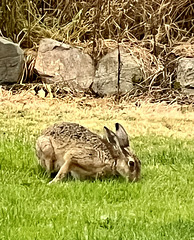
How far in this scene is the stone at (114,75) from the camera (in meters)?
11.6

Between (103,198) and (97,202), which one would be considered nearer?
(97,202)

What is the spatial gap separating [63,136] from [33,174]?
45 centimetres

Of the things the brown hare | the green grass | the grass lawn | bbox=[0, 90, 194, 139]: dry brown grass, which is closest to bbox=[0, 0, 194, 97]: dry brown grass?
bbox=[0, 90, 194, 139]: dry brown grass

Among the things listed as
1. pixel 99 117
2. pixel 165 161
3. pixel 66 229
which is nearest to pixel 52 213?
pixel 66 229

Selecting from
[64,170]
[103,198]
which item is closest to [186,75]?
[64,170]

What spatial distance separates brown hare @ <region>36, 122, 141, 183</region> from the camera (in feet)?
18.5

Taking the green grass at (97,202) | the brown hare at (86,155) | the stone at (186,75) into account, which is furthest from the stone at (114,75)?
the brown hare at (86,155)

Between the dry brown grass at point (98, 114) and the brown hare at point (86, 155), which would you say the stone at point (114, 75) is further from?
the brown hare at point (86, 155)

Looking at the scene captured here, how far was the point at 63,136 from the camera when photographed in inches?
233

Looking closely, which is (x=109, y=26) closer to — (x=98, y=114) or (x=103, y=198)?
(x=98, y=114)

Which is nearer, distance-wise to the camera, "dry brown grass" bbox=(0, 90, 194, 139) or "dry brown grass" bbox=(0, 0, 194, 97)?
"dry brown grass" bbox=(0, 90, 194, 139)

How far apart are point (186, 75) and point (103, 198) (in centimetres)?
683

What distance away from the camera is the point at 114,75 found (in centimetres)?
1172

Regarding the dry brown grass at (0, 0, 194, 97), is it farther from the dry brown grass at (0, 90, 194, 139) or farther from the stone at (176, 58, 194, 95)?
the dry brown grass at (0, 90, 194, 139)
